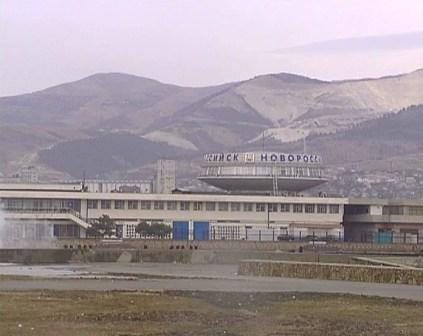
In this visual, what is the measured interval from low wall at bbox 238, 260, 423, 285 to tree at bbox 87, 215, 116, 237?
62501 millimetres

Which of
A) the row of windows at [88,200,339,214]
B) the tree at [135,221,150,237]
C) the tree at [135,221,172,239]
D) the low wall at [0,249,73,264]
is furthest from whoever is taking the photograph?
the row of windows at [88,200,339,214]

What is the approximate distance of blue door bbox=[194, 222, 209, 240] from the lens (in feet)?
417

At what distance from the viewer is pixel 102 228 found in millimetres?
121250

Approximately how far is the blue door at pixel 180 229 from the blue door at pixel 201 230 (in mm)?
1045

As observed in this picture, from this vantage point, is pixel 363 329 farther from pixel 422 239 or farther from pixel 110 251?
pixel 422 239

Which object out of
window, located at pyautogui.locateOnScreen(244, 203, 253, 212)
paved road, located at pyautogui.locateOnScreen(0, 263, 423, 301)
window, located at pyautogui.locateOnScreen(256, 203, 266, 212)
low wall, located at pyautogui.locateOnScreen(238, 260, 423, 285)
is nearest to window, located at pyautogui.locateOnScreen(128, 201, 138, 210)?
window, located at pyautogui.locateOnScreen(244, 203, 253, 212)

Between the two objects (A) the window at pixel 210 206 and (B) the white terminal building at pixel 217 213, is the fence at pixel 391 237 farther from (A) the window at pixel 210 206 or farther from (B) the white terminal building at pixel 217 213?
(A) the window at pixel 210 206

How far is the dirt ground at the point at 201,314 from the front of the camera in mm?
27422

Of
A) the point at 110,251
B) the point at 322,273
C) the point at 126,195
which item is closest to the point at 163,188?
the point at 126,195

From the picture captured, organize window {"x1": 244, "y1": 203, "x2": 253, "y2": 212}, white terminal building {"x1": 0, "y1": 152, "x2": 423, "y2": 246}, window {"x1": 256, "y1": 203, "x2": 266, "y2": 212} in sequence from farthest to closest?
window {"x1": 256, "y1": 203, "x2": 266, "y2": 212}, window {"x1": 244, "y1": 203, "x2": 253, "y2": 212}, white terminal building {"x1": 0, "y1": 152, "x2": 423, "y2": 246}

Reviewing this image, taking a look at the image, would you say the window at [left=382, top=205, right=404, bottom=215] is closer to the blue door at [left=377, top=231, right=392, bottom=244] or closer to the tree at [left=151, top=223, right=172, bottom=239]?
the blue door at [left=377, top=231, right=392, bottom=244]

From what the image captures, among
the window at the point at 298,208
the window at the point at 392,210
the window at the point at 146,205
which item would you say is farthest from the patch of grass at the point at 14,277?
the window at the point at 392,210

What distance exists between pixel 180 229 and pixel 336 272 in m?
78.5

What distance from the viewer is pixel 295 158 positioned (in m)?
149
